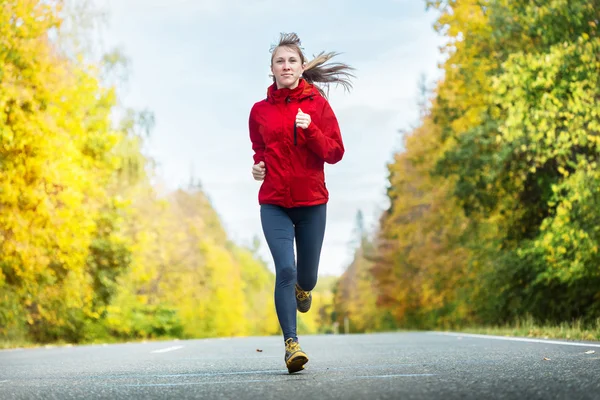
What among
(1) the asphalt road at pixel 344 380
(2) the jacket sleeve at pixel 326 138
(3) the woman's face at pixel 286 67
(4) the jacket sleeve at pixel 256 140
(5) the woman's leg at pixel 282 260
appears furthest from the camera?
(4) the jacket sleeve at pixel 256 140

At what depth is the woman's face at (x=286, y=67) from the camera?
636 centimetres

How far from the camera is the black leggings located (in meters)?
6.04

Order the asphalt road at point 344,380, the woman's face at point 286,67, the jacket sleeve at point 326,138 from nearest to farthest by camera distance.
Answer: the asphalt road at point 344,380, the jacket sleeve at point 326,138, the woman's face at point 286,67

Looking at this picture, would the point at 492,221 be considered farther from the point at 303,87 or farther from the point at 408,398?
the point at 408,398

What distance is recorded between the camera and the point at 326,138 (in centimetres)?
632

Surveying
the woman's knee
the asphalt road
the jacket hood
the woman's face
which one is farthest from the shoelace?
the woman's face

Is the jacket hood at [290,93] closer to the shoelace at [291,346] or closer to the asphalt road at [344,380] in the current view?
the shoelace at [291,346]

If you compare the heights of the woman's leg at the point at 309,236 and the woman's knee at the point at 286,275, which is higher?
the woman's leg at the point at 309,236

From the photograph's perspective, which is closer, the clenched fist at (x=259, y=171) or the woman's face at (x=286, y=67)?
the clenched fist at (x=259, y=171)

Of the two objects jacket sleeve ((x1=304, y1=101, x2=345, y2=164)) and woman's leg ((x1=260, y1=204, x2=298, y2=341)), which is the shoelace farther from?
jacket sleeve ((x1=304, y1=101, x2=345, y2=164))

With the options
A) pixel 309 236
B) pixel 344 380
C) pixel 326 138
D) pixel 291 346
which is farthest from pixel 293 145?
pixel 344 380

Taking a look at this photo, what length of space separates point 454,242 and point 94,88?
55.6 feet

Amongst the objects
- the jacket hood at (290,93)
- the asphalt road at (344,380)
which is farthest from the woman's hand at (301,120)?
the asphalt road at (344,380)

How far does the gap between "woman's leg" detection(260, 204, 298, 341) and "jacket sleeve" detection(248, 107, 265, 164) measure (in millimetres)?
435
